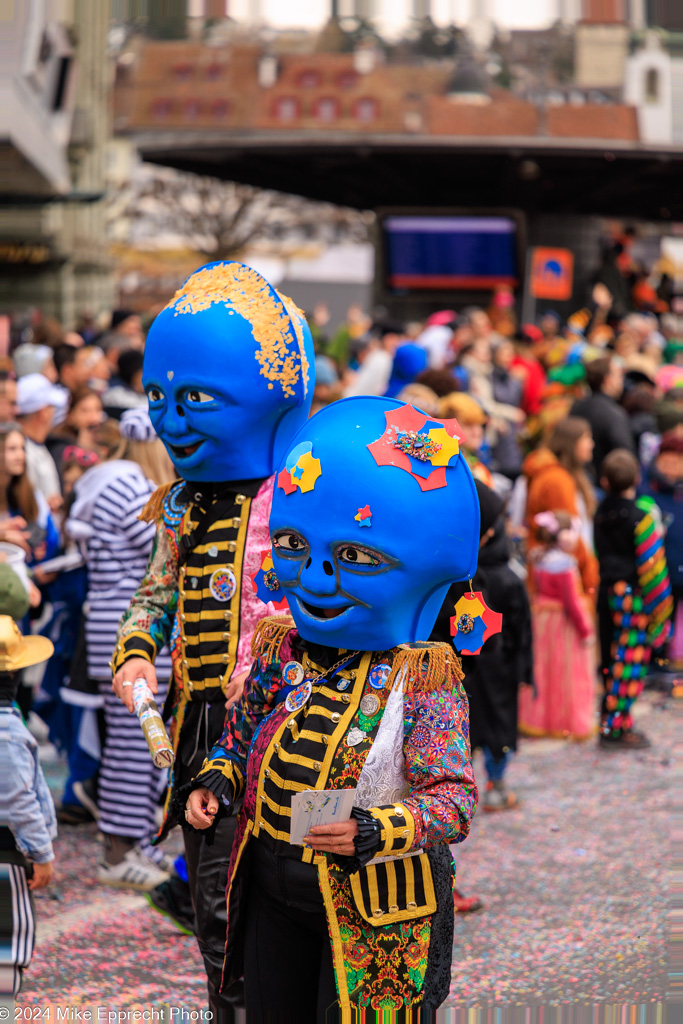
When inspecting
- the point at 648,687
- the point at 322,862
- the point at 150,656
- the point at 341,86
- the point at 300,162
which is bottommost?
the point at 648,687

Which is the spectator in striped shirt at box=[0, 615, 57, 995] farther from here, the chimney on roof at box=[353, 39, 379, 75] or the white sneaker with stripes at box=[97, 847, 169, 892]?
the chimney on roof at box=[353, 39, 379, 75]

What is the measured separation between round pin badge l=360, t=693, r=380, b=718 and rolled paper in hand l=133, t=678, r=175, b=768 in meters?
0.63

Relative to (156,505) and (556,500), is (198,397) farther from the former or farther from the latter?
(556,500)

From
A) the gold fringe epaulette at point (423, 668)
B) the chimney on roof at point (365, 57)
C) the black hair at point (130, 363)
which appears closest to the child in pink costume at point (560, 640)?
the black hair at point (130, 363)

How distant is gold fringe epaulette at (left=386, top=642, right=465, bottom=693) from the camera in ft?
7.96

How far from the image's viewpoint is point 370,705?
244 cm

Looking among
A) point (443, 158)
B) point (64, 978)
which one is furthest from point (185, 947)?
point (443, 158)

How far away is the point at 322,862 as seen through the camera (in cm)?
239

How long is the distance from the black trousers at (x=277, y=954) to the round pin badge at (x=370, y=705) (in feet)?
1.22

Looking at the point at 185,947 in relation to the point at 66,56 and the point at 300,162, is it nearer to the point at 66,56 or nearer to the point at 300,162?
the point at 300,162

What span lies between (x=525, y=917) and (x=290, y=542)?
2.71 meters

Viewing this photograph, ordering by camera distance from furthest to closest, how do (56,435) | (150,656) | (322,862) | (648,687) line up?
(648,687) → (56,435) → (150,656) → (322,862)

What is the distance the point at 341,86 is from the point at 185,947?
1913cm

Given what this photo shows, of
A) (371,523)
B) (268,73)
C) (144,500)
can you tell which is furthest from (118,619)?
(268,73)
